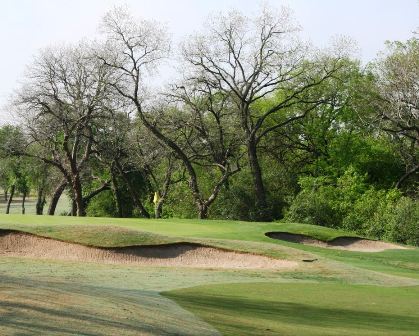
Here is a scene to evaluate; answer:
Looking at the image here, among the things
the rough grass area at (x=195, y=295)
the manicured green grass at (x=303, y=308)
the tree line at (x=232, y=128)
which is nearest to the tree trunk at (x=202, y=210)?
the tree line at (x=232, y=128)

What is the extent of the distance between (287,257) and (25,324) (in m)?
16.3

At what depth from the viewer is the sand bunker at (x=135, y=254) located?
76.0 ft

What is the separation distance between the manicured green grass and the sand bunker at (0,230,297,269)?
6.25 m

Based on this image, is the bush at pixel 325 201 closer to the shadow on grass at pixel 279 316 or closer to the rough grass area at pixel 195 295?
the rough grass area at pixel 195 295

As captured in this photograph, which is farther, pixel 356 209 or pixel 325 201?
pixel 325 201

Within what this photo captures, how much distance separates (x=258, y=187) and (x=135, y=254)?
84.6 ft

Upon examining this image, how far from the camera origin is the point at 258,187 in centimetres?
4862

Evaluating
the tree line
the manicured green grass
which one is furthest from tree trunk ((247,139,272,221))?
the manicured green grass

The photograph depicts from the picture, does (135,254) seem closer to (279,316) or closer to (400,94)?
(279,316)

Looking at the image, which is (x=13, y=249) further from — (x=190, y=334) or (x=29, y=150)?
(x=29, y=150)

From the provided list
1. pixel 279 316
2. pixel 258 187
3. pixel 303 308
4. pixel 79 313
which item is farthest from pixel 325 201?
pixel 79 313

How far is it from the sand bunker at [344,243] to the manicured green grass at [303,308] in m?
13.8

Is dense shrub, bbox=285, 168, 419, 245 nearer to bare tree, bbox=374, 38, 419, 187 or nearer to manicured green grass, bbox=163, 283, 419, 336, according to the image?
bare tree, bbox=374, 38, 419, 187

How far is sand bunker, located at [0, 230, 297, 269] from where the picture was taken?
2317 cm
